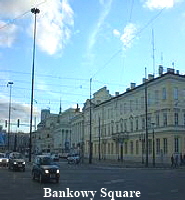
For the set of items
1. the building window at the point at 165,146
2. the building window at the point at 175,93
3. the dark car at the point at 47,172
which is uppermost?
the building window at the point at 175,93

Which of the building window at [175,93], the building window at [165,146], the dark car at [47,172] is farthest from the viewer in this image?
the building window at [175,93]

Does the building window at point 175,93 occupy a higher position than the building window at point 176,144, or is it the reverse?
the building window at point 175,93

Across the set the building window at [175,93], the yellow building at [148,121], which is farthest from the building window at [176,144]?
the building window at [175,93]

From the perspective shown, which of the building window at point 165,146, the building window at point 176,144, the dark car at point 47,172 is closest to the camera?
the dark car at point 47,172

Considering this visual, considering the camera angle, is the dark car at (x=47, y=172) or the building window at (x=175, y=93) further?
the building window at (x=175, y=93)

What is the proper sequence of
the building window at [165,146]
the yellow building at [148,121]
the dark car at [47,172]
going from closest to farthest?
the dark car at [47,172] → the yellow building at [148,121] → the building window at [165,146]

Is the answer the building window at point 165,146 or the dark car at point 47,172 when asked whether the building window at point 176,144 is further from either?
the dark car at point 47,172

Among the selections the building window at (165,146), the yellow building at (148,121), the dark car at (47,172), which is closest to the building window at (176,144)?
the yellow building at (148,121)

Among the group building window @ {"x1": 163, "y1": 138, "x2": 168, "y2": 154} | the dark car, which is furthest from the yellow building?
the dark car

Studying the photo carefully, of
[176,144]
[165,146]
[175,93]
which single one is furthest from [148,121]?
[176,144]

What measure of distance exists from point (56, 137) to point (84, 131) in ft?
142

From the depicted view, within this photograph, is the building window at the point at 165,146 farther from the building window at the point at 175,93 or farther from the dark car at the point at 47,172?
the dark car at the point at 47,172

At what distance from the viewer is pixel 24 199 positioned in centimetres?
1625

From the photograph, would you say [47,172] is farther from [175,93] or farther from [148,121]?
[148,121]
